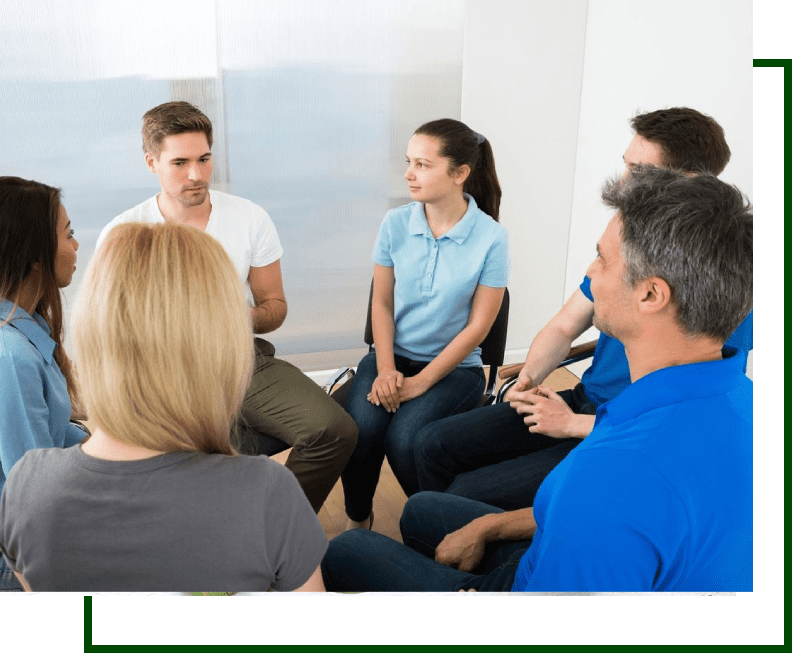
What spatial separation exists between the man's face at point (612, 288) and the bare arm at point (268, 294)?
975 millimetres

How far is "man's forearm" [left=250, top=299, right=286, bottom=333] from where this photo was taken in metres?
1.87

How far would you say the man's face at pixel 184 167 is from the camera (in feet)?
5.65

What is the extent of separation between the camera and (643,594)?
2.55ft

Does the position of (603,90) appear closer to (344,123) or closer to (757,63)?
(344,123)

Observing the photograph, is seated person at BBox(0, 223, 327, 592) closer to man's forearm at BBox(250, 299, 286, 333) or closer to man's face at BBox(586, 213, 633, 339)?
man's face at BBox(586, 213, 633, 339)

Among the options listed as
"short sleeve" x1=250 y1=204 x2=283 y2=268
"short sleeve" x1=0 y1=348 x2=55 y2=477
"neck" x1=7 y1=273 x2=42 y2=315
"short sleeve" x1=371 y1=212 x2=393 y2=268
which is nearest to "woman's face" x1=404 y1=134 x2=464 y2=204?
"short sleeve" x1=371 y1=212 x2=393 y2=268

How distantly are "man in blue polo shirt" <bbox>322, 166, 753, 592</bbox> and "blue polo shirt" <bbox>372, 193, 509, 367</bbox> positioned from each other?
857mm

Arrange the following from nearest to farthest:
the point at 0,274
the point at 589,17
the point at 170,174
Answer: the point at 0,274 < the point at 170,174 < the point at 589,17

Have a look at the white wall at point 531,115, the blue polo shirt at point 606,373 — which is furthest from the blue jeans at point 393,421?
the white wall at point 531,115

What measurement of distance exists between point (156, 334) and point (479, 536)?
785 mm

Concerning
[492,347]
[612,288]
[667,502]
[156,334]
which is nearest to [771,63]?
[612,288]

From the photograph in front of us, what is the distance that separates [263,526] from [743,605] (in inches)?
20.9

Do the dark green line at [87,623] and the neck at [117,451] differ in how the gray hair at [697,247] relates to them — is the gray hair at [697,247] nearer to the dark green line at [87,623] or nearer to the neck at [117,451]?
the neck at [117,451]

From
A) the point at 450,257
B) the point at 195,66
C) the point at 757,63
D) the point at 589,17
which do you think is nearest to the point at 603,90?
the point at 589,17
